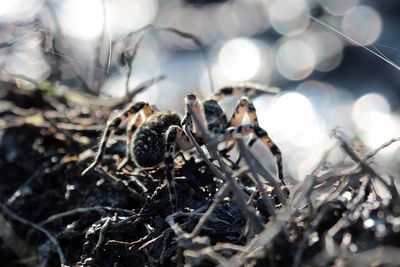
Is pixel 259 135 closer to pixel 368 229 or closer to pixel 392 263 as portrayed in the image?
pixel 368 229

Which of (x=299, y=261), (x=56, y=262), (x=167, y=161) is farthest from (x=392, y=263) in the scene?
(x=56, y=262)

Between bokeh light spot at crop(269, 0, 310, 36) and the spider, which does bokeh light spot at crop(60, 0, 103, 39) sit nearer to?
bokeh light spot at crop(269, 0, 310, 36)

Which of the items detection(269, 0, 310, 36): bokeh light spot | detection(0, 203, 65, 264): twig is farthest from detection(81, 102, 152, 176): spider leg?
detection(269, 0, 310, 36): bokeh light spot

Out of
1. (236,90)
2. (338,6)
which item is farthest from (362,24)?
(236,90)

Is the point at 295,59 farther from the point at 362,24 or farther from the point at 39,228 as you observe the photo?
the point at 39,228

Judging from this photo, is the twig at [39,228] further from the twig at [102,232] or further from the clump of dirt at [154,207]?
the twig at [102,232]
